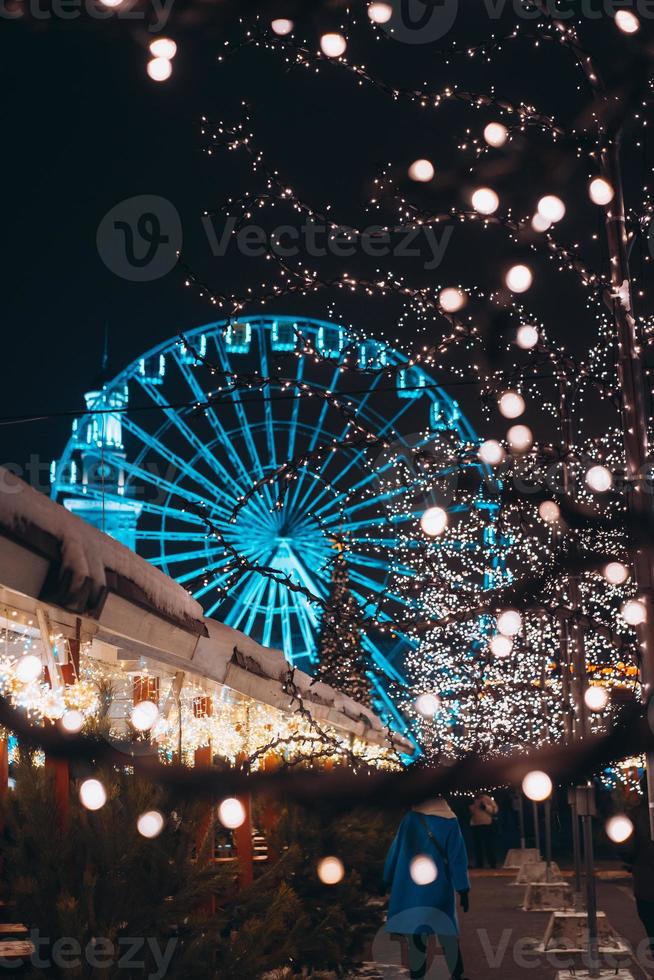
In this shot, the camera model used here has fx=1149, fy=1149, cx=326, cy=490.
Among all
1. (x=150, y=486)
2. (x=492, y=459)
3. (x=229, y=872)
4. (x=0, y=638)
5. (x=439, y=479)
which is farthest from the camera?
(x=150, y=486)

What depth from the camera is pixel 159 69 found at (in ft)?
11.3

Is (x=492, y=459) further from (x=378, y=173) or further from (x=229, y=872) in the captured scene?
(x=229, y=872)

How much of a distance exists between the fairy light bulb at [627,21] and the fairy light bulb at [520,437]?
145 centimetres

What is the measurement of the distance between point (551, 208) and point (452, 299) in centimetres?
55

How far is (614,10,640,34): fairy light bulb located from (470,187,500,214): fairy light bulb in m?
0.73

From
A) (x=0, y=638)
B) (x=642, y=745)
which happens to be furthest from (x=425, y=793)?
(x=0, y=638)

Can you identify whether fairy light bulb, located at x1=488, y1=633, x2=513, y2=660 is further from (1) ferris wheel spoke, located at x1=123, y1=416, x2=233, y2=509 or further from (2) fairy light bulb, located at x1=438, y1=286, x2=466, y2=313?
(1) ferris wheel spoke, located at x1=123, y1=416, x2=233, y2=509

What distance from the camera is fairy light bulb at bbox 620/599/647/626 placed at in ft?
12.7

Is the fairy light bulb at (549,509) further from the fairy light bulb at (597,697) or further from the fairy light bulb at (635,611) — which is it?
the fairy light bulb at (597,697)

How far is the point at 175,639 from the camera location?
20.3 ft

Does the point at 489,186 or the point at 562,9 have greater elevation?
the point at 562,9

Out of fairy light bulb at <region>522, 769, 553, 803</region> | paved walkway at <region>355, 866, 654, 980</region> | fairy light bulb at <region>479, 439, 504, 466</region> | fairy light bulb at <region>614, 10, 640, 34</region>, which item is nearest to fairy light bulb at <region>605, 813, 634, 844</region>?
fairy light bulb at <region>522, 769, 553, 803</region>

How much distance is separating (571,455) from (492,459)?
2.10ft

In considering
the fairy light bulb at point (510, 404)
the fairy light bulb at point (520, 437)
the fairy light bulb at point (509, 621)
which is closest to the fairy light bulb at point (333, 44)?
the fairy light bulb at point (510, 404)
